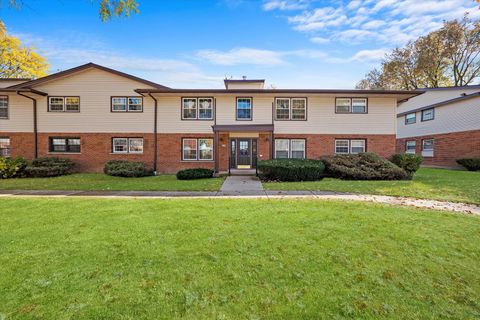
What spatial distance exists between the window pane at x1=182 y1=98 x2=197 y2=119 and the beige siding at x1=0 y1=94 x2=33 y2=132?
409 inches

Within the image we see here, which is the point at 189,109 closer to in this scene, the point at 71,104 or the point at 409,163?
the point at 71,104

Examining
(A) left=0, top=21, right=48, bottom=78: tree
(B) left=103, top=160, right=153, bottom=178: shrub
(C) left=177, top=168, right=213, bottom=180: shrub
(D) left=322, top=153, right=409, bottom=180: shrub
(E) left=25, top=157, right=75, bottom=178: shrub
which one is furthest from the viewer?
(A) left=0, top=21, right=48, bottom=78: tree

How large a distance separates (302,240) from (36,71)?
120 feet

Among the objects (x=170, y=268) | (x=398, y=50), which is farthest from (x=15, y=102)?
(x=398, y=50)

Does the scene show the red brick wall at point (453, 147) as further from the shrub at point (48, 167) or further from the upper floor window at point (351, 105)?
the shrub at point (48, 167)

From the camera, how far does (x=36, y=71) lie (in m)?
29.1

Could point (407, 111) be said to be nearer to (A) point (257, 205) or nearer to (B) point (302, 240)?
(A) point (257, 205)

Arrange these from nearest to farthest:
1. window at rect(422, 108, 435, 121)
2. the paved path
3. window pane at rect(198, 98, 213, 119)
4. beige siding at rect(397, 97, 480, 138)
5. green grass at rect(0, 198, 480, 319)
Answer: green grass at rect(0, 198, 480, 319) < the paved path < window pane at rect(198, 98, 213, 119) < beige siding at rect(397, 97, 480, 138) < window at rect(422, 108, 435, 121)

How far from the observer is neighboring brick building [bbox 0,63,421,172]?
16719 millimetres

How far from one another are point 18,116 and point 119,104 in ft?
22.4

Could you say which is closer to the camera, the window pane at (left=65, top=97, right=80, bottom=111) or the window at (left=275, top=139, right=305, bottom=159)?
the window at (left=275, top=139, right=305, bottom=159)

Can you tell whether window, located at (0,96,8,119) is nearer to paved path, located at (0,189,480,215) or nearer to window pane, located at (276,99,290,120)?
paved path, located at (0,189,480,215)

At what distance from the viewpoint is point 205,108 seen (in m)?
17.0

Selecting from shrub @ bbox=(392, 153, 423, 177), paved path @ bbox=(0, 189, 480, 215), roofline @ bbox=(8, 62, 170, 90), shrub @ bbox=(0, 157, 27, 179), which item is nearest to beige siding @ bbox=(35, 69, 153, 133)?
roofline @ bbox=(8, 62, 170, 90)
